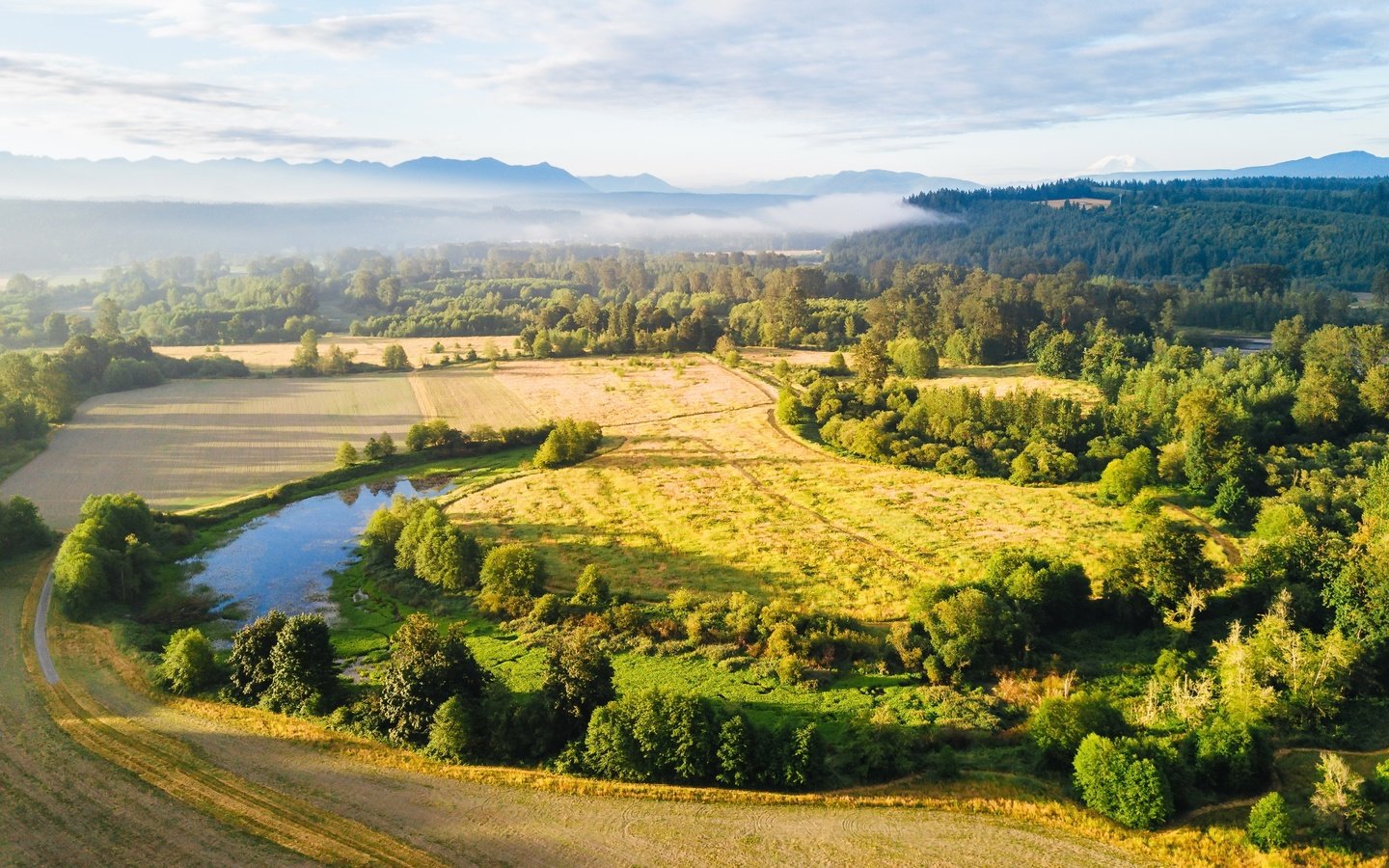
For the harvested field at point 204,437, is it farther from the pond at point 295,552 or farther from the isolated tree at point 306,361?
the pond at point 295,552

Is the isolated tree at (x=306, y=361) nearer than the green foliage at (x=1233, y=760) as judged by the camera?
No

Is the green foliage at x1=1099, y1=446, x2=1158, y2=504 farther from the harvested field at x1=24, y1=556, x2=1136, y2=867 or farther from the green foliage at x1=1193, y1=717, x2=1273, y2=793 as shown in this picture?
the harvested field at x1=24, y1=556, x2=1136, y2=867

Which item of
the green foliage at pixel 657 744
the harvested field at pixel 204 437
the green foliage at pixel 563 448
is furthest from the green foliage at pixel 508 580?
the harvested field at pixel 204 437

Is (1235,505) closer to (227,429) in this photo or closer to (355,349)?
(227,429)

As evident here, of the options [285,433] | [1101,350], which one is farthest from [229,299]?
[1101,350]

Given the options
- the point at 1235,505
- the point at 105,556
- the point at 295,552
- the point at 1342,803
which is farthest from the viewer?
the point at 295,552

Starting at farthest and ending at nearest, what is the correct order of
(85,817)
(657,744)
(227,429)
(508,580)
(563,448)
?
(227,429)
(563,448)
(508,580)
(657,744)
(85,817)

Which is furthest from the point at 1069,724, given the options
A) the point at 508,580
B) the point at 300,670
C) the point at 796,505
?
the point at 300,670
